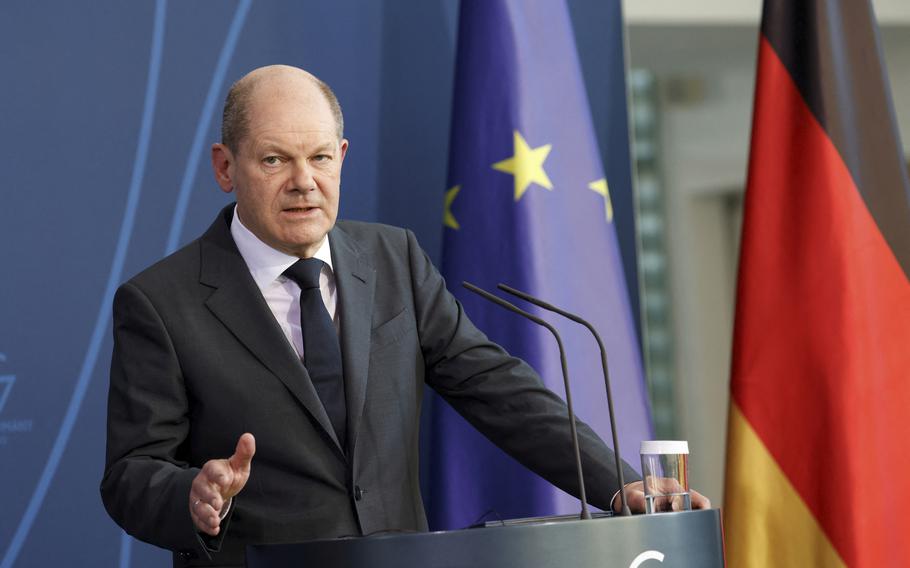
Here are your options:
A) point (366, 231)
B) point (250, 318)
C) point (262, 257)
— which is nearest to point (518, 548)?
point (250, 318)

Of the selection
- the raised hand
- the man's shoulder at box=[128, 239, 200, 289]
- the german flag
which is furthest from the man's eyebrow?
the german flag

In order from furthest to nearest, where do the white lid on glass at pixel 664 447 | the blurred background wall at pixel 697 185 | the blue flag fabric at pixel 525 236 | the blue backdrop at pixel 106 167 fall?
the blurred background wall at pixel 697 185 → the blue flag fabric at pixel 525 236 → the blue backdrop at pixel 106 167 → the white lid on glass at pixel 664 447

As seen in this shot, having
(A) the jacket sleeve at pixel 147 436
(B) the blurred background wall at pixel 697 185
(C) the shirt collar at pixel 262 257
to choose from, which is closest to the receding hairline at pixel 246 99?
(C) the shirt collar at pixel 262 257

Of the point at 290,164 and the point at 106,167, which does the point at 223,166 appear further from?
the point at 106,167

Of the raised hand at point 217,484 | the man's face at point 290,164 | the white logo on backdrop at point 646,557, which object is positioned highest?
the man's face at point 290,164

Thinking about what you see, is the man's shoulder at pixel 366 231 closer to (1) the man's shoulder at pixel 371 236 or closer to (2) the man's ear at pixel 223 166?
(1) the man's shoulder at pixel 371 236

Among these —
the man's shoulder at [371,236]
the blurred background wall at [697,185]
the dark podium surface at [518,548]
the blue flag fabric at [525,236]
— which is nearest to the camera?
the dark podium surface at [518,548]

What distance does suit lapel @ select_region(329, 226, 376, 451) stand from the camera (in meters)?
1.90

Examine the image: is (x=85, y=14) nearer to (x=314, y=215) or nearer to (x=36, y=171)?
(x=36, y=171)

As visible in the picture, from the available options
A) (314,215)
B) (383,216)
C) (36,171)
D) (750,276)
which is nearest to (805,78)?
(750,276)

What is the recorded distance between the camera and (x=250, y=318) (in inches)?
75.6

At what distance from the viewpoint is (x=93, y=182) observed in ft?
9.15

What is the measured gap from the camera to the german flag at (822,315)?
104 inches

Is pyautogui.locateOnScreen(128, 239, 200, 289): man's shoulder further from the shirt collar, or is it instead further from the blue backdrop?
the blue backdrop
